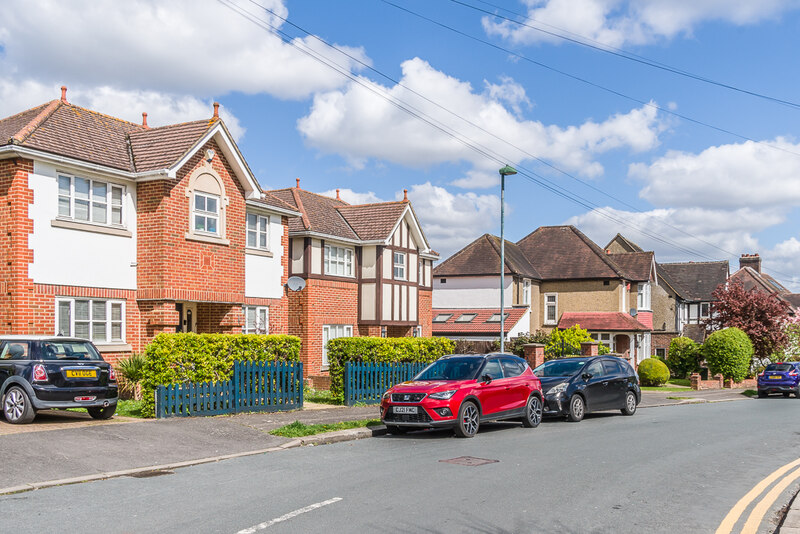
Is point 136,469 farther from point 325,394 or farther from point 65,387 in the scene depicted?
point 325,394

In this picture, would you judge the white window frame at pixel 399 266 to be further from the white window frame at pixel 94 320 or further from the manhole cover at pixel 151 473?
the manhole cover at pixel 151 473

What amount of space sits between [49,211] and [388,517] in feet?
44.0

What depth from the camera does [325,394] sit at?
23156 millimetres

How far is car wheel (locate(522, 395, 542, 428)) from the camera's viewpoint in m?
15.9

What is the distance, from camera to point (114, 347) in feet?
61.8

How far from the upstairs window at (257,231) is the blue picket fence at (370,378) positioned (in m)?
6.25

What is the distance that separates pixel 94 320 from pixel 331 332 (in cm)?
1172

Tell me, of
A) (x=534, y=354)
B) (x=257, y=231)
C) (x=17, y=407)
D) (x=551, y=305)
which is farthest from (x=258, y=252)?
(x=551, y=305)

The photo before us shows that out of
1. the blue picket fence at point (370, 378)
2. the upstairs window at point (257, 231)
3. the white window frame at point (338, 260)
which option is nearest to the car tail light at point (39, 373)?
the blue picket fence at point (370, 378)

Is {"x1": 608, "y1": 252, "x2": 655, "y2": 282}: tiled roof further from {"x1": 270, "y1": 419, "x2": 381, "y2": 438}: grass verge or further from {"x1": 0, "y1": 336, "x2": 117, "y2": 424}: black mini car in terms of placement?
{"x1": 0, "y1": 336, "x2": 117, "y2": 424}: black mini car

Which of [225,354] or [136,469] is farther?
[225,354]

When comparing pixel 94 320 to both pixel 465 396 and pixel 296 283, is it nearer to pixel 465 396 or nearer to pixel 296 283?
pixel 296 283

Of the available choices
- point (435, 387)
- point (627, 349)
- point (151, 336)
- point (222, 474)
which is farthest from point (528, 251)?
point (222, 474)

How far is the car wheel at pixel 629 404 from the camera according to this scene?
19594 millimetres
